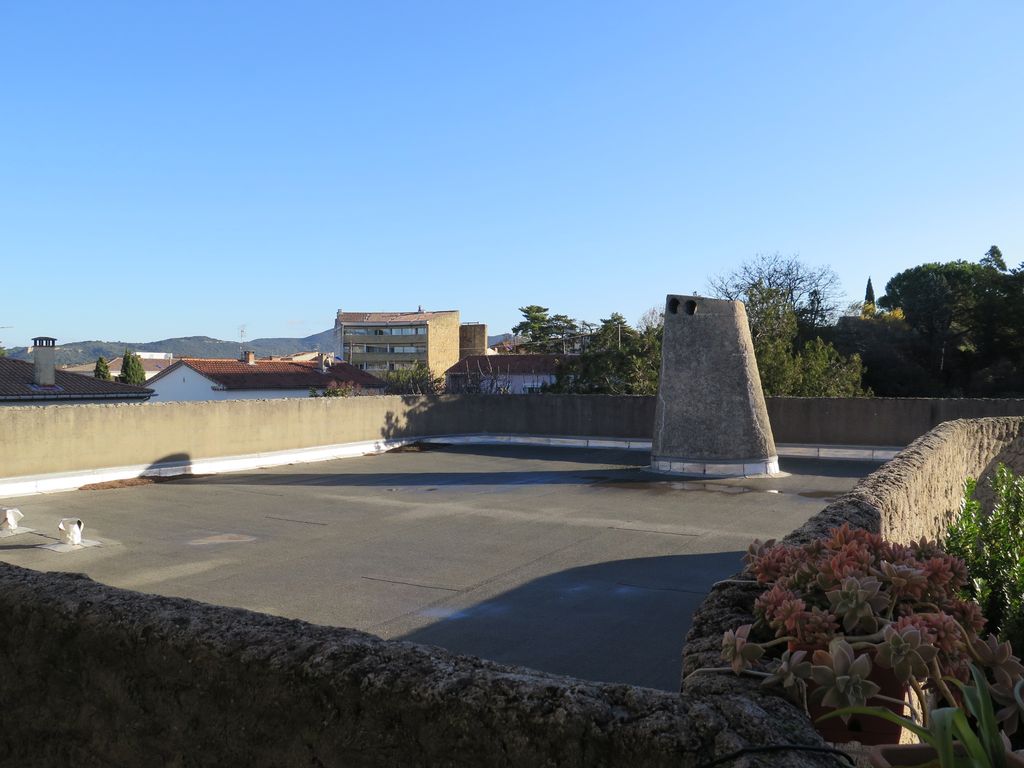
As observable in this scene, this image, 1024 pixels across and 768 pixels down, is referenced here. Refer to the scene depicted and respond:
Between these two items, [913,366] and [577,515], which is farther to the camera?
[913,366]

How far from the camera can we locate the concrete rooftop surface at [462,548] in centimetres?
883

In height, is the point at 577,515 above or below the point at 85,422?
below

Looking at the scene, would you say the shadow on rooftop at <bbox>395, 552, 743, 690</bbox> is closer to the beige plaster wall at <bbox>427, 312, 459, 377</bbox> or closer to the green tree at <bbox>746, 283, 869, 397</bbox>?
the green tree at <bbox>746, 283, 869, 397</bbox>

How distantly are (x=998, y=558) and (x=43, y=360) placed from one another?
3644 cm

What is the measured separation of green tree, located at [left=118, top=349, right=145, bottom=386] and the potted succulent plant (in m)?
78.6

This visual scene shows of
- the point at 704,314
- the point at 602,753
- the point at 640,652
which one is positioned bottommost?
the point at 640,652

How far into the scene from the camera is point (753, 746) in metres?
2.12

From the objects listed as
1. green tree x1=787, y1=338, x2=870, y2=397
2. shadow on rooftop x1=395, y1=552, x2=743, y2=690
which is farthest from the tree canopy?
shadow on rooftop x1=395, y1=552, x2=743, y2=690


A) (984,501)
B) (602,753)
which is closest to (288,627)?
(602,753)

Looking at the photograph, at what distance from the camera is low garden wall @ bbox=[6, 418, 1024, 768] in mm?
2287

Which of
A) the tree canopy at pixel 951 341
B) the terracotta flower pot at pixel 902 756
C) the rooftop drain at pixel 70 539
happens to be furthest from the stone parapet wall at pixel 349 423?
the tree canopy at pixel 951 341

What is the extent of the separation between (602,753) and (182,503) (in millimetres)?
16432

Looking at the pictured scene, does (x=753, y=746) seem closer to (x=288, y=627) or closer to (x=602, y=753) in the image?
(x=602, y=753)

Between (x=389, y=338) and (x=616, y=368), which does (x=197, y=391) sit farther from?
(x=389, y=338)
